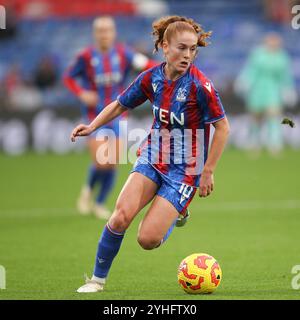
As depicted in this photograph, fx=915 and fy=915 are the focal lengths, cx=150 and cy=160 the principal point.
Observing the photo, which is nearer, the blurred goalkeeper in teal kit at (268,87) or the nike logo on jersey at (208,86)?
the nike logo on jersey at (208,86)

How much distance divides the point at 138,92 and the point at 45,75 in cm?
1711

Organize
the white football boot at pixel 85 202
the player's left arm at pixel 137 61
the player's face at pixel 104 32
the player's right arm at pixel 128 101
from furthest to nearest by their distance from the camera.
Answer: the white football boot at pixel 85 202 < the player's face at pixel 104 32 < the player's left arm at pixel 137 61 < the player's right arm at pixel 128 101

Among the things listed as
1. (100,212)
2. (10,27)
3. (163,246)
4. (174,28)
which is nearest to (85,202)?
(100,212)

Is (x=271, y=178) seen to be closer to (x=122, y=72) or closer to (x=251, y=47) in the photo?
(x=122, y=72)

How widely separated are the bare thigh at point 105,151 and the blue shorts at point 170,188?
5.14 metres

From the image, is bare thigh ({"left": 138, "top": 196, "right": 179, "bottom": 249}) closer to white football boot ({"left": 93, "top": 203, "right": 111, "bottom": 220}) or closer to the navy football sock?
the navy football sock

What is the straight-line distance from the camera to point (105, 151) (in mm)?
12531

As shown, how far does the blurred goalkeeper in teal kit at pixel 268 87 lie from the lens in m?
20.6

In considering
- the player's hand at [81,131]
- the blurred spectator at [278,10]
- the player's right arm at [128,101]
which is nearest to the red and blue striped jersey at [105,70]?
the player's right arm at [128,101]

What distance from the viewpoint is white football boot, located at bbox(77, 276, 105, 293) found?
710cm

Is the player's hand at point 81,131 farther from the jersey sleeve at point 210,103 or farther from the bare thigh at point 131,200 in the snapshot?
the jersey sleeve at point 210,103

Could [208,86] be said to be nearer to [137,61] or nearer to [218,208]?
[137,61]

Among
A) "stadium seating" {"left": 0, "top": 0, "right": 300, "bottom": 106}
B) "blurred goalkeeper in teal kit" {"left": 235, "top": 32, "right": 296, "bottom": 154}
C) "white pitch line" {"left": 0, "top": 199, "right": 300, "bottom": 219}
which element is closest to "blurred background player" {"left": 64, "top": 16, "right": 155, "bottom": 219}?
"white pitch line" {"left": 0, "top": 199, "right": 300, "bottom": 219}

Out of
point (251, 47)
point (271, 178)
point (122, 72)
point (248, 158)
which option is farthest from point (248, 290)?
point (251, 47)
